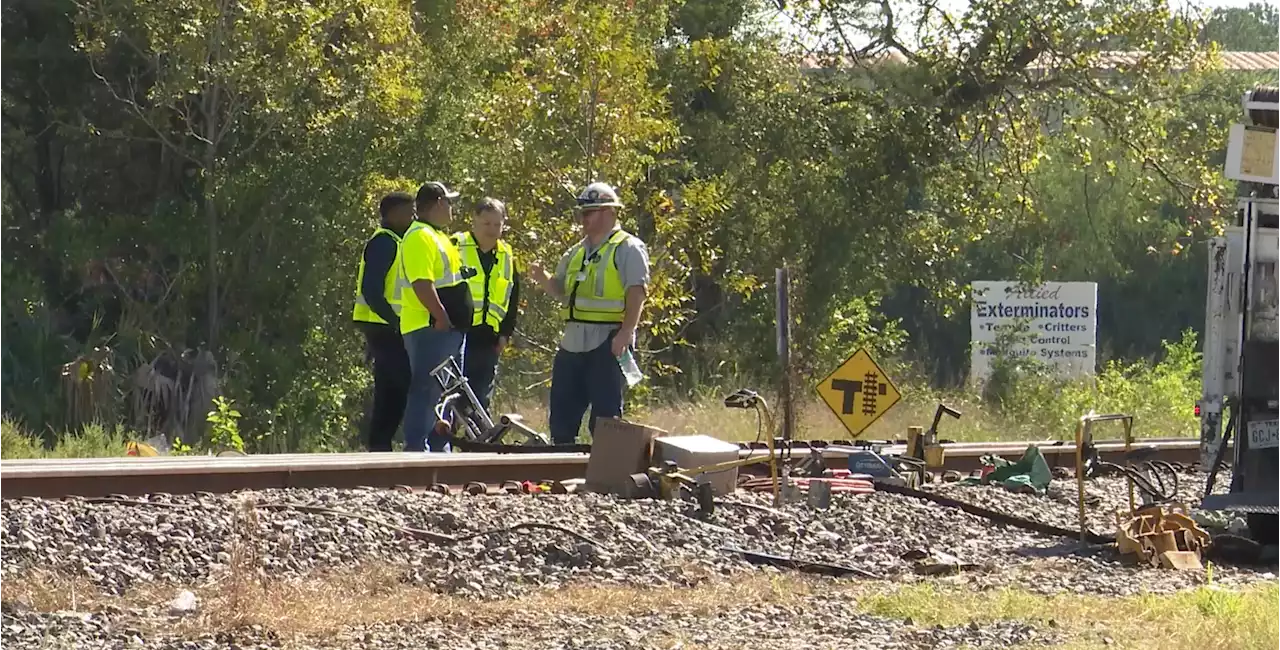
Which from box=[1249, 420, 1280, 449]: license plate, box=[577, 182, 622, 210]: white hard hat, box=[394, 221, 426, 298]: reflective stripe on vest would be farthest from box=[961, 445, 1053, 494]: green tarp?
box=[394, 221, 426, 298]: reflective stripe on vest

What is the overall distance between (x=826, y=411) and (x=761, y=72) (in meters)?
5.63

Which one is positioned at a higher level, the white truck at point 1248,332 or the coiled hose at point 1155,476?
the white truck at point 1248,332

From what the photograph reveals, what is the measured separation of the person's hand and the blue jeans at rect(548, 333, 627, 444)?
2.9 inches

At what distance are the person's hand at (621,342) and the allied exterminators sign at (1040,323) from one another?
504 inches

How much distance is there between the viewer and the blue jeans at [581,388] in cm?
1295

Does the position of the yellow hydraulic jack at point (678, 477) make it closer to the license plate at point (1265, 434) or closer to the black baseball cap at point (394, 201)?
the license plate at point (1265, 434)

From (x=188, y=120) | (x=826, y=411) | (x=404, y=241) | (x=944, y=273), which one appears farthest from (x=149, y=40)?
(x=944, y=273)

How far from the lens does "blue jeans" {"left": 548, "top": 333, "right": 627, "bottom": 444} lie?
Answer: 12945mm

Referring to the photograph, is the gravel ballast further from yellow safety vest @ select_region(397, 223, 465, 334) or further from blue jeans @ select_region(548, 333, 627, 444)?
yellow safety vest @ select_region(397, 223, 465, 334)

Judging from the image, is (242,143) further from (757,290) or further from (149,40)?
(757,290)

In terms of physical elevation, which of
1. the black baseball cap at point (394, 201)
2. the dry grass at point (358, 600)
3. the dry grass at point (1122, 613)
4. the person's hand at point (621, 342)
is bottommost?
the dry grass at point (358, 600)

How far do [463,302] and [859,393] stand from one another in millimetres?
3008

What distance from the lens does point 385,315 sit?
13.1 m

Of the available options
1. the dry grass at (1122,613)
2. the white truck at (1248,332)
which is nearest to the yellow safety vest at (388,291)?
the white truck at (1248,332)
